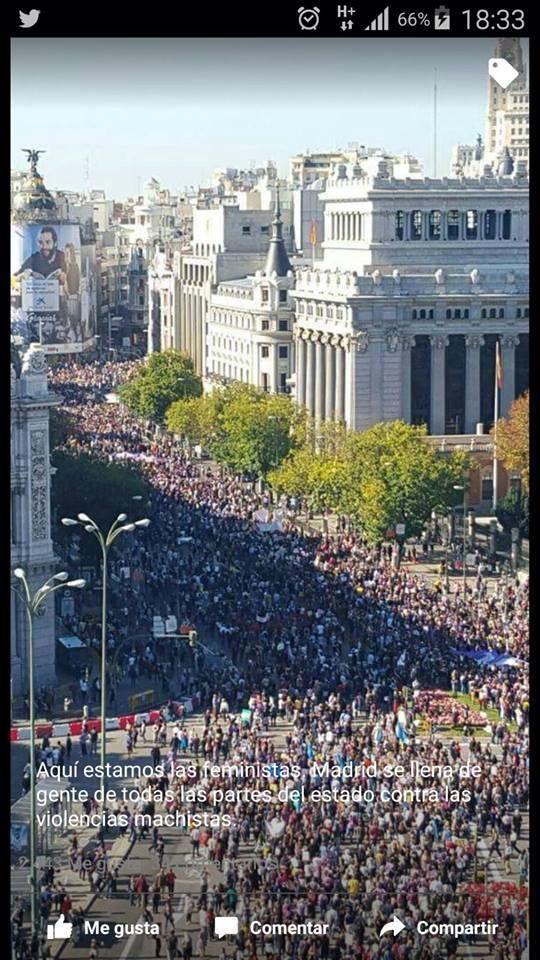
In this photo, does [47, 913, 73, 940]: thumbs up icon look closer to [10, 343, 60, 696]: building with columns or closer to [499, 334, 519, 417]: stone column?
[10, 343, 60, 696]: building with columns

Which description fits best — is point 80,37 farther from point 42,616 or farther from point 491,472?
point 491,472

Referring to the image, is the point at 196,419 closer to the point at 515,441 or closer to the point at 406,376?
the point at 406,376

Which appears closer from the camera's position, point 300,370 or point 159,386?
point 300,370

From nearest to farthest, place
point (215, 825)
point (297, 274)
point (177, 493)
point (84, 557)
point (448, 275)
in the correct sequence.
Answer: point (215, 825) < point (84, 557) < point (177, 493) < point (448, 275) < point (297, 274)
